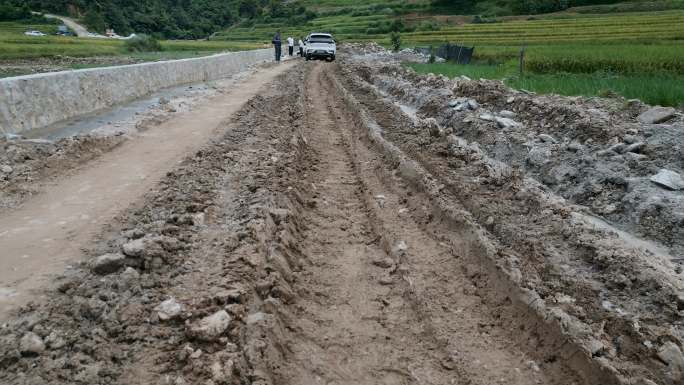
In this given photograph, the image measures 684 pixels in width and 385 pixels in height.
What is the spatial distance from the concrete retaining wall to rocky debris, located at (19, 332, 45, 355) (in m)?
6.30

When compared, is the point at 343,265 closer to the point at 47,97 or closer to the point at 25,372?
the point at 25,372

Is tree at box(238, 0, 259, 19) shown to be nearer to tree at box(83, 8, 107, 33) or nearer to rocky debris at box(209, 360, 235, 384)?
tree at box(83, 8, 107, 33)

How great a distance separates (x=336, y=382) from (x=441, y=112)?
8.80 meters

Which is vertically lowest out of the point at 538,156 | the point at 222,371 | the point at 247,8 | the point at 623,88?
the point at 222,371

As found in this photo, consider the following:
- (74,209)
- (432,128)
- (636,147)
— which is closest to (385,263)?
(74,209)

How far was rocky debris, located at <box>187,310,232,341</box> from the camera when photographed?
2.91 metres

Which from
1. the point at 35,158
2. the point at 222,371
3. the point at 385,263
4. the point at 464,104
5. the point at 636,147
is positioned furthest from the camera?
the point at 464,104

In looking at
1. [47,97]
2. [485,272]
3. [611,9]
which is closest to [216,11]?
[611,9]

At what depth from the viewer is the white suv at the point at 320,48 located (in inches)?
1245

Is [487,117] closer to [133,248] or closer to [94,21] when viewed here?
[133,248]

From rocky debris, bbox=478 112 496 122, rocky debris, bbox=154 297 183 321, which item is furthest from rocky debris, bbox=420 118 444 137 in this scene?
rocky debris, bbox=154 297 183 321

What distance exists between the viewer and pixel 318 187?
20.6 ft

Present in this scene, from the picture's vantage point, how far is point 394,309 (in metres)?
3.54

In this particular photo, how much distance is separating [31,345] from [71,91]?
335 inches
